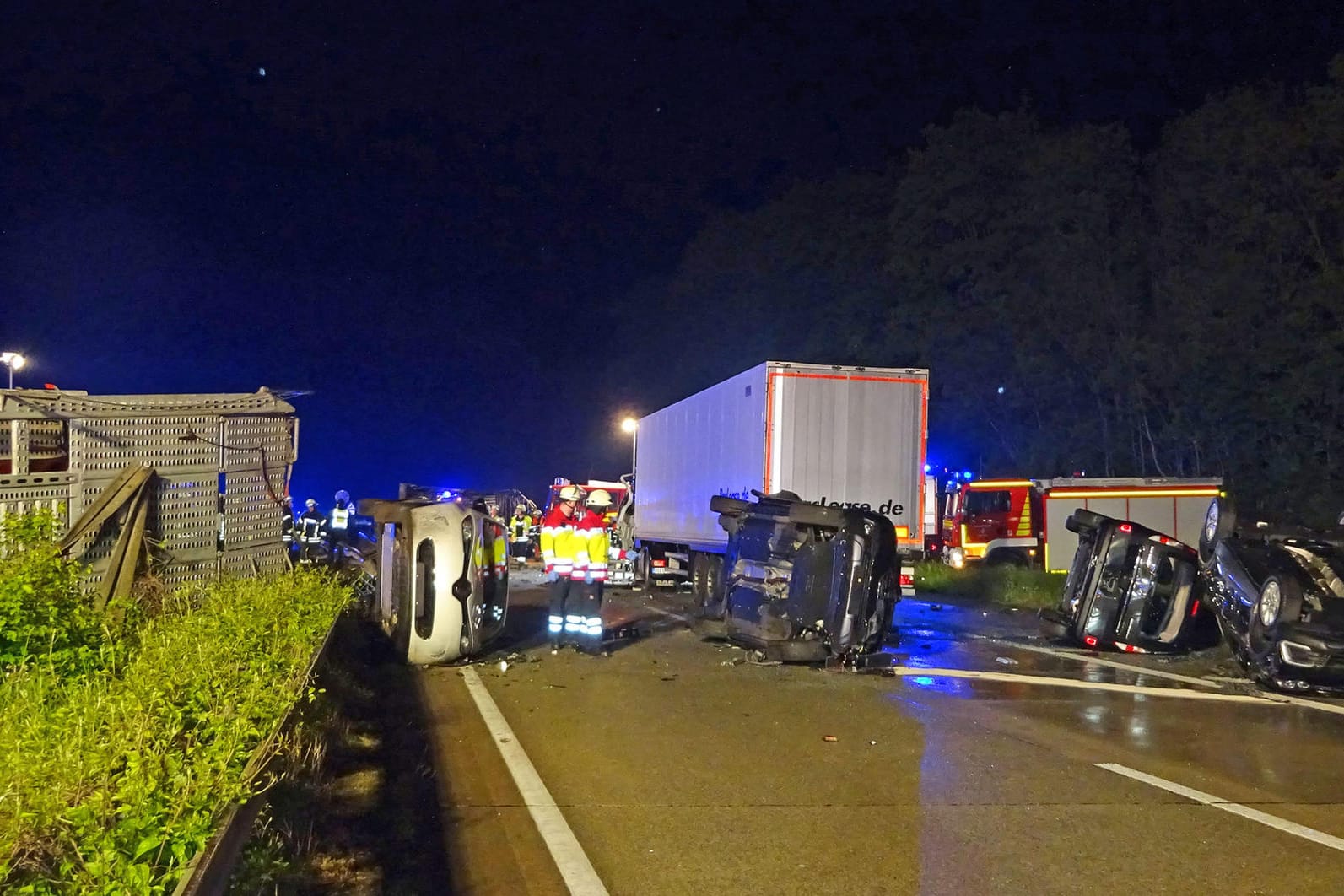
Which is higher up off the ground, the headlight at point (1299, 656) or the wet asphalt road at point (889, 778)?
the headlight at point (1299, 656)

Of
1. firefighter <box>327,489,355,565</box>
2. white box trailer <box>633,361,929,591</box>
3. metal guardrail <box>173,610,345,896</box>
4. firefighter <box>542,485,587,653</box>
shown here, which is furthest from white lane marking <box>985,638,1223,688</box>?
firefighter <box>327,489,355,565</box>

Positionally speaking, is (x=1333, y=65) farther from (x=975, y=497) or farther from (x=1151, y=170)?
(x=975, y=497)

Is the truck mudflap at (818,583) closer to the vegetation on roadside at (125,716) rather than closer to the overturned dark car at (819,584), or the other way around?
the overturned dark car at (819,584)

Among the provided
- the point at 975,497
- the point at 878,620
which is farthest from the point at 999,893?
the point at 975,497

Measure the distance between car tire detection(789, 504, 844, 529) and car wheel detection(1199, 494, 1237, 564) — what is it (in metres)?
3.93

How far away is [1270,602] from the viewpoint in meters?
10.0

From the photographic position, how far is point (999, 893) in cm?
475

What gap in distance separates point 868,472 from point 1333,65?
15.6 metres

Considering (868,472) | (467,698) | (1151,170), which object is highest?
(1151,170)

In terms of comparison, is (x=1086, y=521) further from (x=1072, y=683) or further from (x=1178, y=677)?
(x=1072, y=683)

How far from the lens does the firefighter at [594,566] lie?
11.4 meters

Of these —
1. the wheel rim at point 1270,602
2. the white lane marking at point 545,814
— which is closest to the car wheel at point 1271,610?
the wheel rim at point 1270,602

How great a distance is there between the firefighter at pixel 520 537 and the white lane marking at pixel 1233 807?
61.5 ft

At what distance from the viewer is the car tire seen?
10.2 metres
